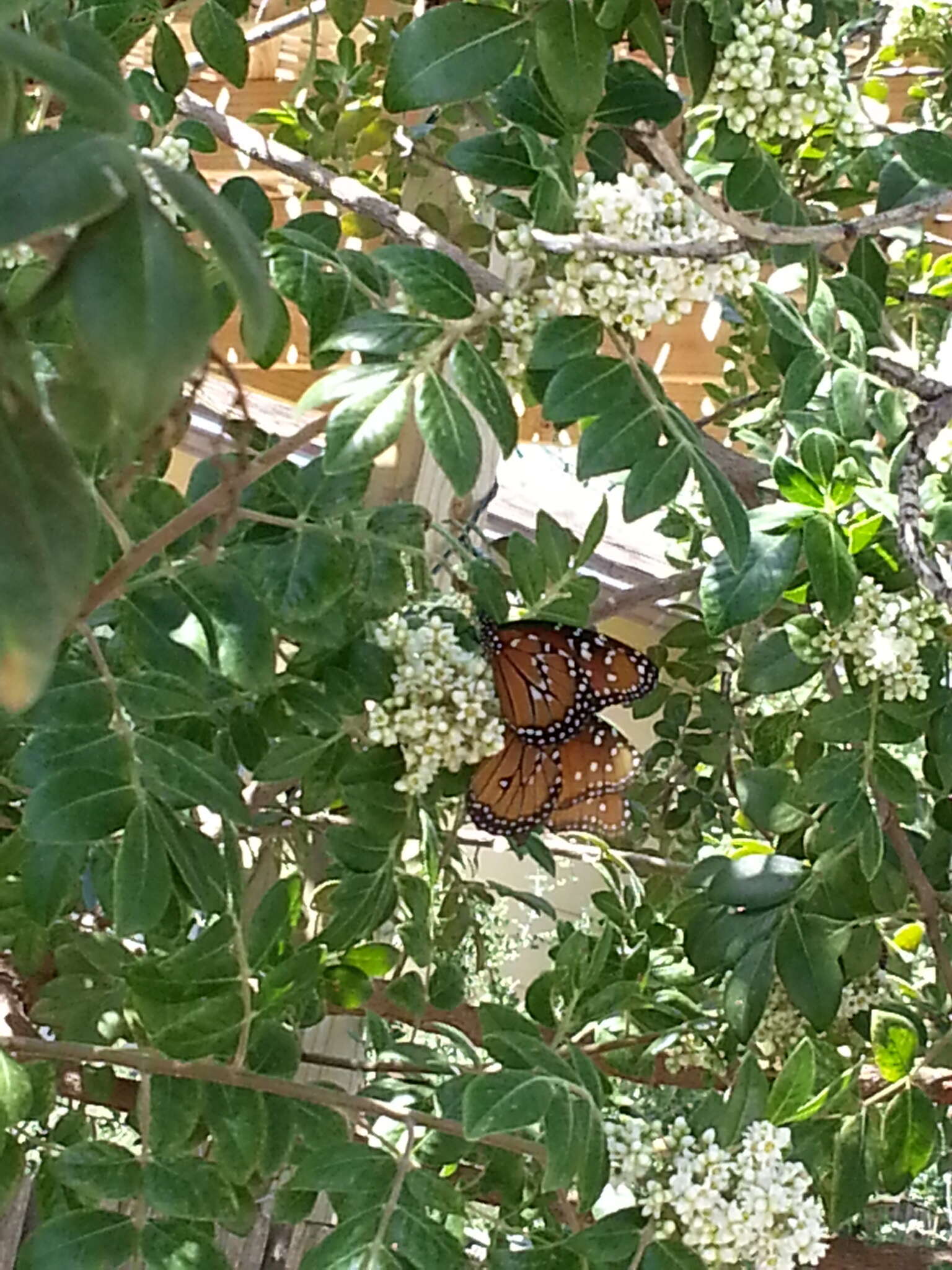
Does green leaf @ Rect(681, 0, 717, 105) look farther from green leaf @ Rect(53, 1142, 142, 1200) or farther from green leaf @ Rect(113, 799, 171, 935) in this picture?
green leaf @ Rect(53, 1142, 142, 1200)

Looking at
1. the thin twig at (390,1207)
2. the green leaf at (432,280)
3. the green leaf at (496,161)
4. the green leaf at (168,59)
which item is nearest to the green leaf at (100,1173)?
the thin twig at (390,1207)

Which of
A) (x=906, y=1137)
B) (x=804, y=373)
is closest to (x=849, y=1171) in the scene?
(x=906, y=1137)

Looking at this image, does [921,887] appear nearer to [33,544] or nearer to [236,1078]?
[236,1078]

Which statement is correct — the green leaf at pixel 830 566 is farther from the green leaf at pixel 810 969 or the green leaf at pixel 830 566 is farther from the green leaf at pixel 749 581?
the green leaf at pixel 810 969

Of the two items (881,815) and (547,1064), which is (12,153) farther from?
(881,815)

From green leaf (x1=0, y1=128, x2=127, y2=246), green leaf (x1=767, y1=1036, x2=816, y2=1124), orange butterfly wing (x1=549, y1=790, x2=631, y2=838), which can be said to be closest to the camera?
green leaf (x1=0, y1=128, x2=127, y2=246)

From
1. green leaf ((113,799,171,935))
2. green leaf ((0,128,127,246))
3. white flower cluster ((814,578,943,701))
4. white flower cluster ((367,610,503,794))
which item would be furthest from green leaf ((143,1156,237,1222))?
green leaf ((0,128,127,246))
